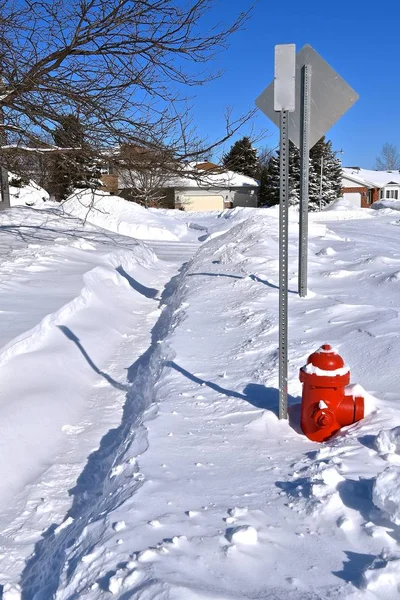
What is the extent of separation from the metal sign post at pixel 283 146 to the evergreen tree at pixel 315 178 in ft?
146

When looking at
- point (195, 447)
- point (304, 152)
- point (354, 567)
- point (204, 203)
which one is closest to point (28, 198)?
point (304, 152)

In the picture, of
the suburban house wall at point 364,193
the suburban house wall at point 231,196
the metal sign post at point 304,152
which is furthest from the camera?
the suburban house wall at point 364,193

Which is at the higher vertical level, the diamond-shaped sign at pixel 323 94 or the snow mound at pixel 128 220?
the diamond-shaped sign at pixel 323 94

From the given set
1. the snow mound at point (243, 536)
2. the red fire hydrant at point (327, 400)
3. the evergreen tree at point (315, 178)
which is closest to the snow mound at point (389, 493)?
the snow mound at point (243, 536)

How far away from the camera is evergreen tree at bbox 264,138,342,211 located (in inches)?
A: 1969

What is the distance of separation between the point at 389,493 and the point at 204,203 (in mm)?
57535

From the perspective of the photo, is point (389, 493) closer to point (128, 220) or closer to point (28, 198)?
point (128, 220)

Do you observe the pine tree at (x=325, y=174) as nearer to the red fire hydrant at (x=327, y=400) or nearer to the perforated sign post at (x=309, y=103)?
the perforated sign post at (x=309, y=103)

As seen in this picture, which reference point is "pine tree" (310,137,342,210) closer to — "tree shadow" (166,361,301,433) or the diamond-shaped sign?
the diamond-shaped sign

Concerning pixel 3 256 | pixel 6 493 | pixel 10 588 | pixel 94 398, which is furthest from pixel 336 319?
pixel 3 256

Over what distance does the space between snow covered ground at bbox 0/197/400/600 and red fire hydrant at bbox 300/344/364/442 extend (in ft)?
0.34

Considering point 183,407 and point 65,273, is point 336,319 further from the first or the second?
point 65,273

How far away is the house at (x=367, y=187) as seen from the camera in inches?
2566

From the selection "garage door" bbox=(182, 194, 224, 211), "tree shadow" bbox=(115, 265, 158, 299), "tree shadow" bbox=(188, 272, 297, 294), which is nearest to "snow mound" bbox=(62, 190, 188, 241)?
"tree shadow" bbox=(115, 265, 158, 299)
